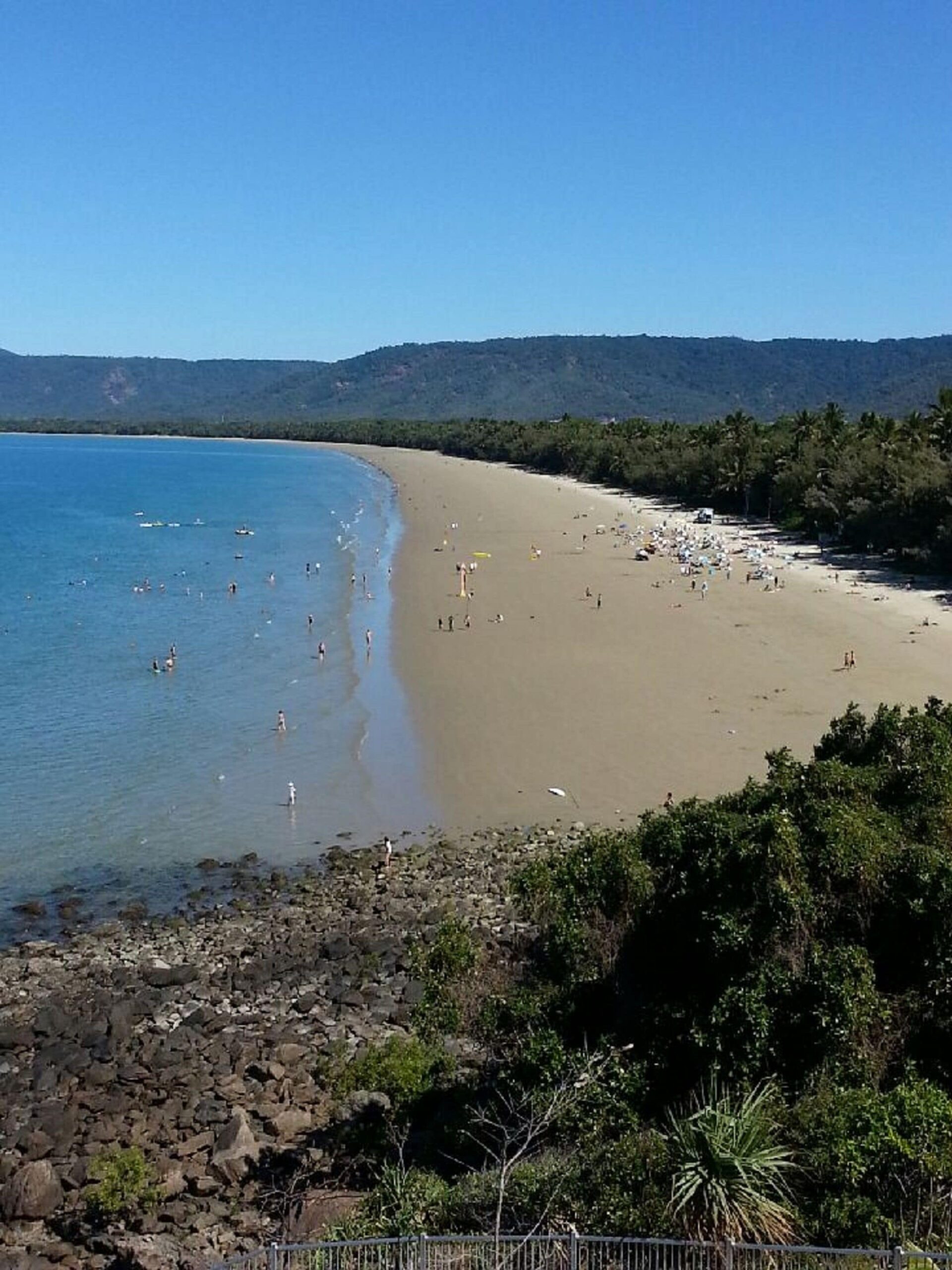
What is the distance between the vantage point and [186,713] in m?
31.1

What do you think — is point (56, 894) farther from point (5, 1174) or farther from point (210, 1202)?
point (210, 1202)

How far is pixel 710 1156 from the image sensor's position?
28.7 ft

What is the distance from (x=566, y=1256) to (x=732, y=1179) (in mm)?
1346

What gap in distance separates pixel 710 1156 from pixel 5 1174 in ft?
25.5

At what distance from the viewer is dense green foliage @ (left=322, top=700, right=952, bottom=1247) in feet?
28.5

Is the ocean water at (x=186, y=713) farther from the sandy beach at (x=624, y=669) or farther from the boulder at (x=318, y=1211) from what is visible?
the boulder at (x=318, y=1211)

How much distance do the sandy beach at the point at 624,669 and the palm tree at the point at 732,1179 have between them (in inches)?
541

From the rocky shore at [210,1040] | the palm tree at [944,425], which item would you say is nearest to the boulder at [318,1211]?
the rocky shore at [210,1040]

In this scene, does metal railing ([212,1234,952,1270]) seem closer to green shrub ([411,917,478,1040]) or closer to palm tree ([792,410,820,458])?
green shrub ([411,917,478,1040])

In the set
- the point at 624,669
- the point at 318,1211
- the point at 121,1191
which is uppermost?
the point at 624,669

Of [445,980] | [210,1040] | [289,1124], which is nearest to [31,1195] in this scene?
[289,1124]

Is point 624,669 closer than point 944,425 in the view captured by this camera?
Yes

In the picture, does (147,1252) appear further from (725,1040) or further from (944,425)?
(944,425)

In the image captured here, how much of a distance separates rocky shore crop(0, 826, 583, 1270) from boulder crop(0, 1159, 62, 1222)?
0.02 metres
